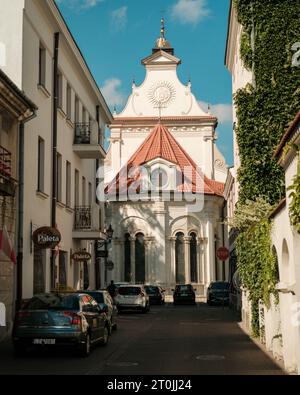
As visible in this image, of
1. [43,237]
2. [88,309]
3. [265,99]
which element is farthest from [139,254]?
[88,309]

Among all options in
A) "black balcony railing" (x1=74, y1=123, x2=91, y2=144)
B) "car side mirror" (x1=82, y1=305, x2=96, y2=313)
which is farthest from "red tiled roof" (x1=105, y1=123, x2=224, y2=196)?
"car side mirror" (x1=82, y1=305, x2=96, y2=313)

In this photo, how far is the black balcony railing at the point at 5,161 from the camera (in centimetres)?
1733

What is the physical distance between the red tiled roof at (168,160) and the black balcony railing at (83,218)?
2042 cm

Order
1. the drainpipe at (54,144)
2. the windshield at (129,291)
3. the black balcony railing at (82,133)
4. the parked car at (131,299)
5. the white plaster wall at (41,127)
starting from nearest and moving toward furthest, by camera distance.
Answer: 1. the white plaster wall at (41,127)
2. the drainpipe at (54,144)
3. the black balcony railing at (82,133)
4. the parked car at (131,299)
5. the windshield at (129,291)

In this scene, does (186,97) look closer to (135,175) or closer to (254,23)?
(135,175)

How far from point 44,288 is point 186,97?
128 feet

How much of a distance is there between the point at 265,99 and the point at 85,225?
12.0 m

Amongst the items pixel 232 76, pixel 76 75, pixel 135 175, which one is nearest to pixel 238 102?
pixel 232 76

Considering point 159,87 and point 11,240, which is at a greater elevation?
point 159,87

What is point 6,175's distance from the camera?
1714 centimetres

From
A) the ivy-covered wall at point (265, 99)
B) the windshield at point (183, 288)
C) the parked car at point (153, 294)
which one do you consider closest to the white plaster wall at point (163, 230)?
the windshield at point (183, 288)

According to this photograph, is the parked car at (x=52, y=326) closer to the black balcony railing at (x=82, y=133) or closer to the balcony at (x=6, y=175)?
the balcony at (x=6, y=175)

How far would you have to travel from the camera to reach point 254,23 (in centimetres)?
1988

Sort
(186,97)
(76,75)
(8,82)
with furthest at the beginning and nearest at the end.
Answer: (186,97) < (76,75) < (8,82)
